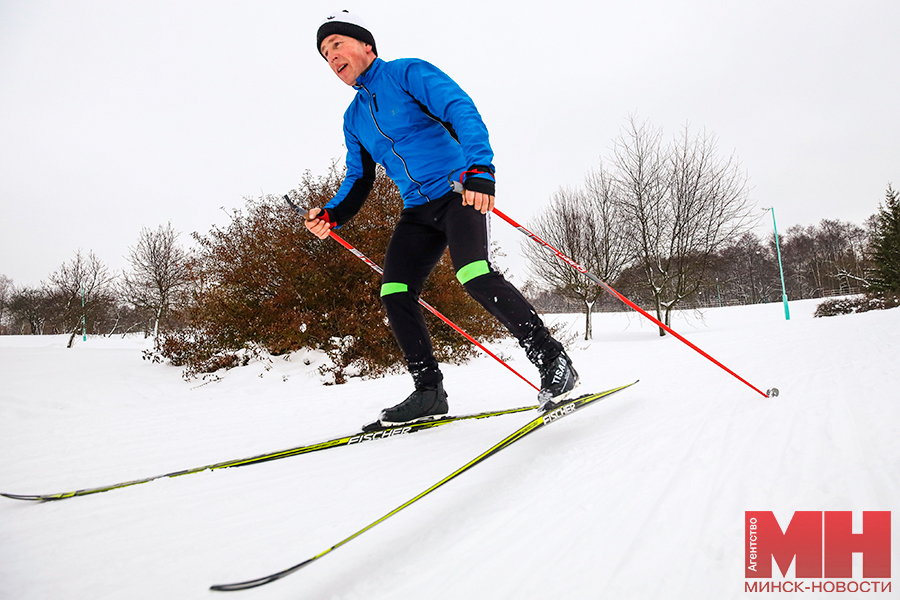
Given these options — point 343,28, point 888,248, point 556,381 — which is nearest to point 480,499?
point 556,381

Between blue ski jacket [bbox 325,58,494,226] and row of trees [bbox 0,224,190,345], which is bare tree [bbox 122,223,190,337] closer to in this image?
row of trees [bbox 0,224,190,345]

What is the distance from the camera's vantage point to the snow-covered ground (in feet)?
2.77

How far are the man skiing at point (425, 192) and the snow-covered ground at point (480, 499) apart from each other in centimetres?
33

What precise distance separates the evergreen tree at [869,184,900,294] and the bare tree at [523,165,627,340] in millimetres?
12152

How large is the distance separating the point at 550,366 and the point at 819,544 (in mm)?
1033

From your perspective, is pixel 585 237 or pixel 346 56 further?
pixel 585 237

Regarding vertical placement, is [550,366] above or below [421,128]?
below

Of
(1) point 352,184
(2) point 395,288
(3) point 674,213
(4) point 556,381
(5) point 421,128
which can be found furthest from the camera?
(3) point 674,213

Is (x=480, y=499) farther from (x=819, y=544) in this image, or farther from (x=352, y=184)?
(x=352, y=184)

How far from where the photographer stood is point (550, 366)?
1797 mm

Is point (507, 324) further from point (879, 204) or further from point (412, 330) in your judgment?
point (879, 204)

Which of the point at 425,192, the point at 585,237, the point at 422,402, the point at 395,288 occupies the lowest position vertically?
the point at 422,402

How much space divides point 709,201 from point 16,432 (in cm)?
1821

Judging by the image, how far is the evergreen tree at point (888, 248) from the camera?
1781cm
